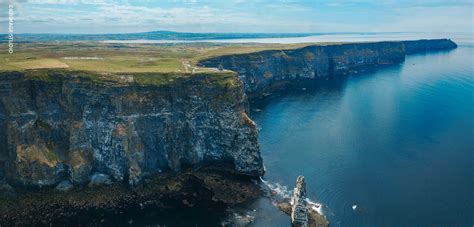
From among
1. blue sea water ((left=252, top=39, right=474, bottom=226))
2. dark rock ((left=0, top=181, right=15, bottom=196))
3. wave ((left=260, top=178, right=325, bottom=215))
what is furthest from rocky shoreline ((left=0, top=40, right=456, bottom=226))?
blue sea water ((left=252, top=39, right=474, bottom=226))

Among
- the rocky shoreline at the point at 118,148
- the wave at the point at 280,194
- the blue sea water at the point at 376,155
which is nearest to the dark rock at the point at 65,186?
the rocky shoreline at the point at 118,148

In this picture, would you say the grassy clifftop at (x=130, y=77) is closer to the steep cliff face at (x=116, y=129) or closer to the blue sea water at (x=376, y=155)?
the steep cliff face at (x=116, y=129)

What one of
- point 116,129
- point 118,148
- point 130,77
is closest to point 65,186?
point 118,148

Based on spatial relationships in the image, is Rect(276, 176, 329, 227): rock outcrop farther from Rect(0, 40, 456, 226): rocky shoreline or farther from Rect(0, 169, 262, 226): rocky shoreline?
Rect(0, 169, 262, 226): rocky shoreline

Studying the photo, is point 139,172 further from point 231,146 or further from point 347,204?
point 347,204

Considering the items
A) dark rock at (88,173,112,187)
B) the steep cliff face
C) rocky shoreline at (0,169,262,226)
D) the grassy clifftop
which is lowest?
rocky shoreline at (0,169,262,226)

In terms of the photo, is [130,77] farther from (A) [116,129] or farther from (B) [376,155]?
(B) [376,155]
